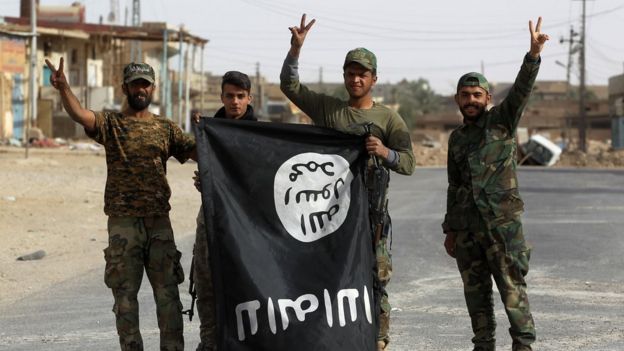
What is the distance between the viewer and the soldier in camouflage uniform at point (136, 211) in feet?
22.4

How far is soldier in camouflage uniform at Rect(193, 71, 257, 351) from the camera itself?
22.6 ft

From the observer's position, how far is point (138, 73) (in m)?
6.79

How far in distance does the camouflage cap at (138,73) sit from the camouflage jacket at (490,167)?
5.88ft

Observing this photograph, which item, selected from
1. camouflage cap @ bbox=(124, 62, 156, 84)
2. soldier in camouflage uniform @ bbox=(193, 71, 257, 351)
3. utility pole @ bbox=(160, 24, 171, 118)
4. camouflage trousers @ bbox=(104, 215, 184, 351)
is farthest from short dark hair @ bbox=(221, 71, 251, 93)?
utility pole @ bbox=(160, 24, 171, 118)

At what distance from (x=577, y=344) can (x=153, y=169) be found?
10.9 feet

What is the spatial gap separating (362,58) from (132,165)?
1.42 metres

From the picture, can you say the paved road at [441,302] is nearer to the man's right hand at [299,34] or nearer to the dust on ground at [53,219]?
the dust on ground at [53,219]

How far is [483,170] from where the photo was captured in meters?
7.04

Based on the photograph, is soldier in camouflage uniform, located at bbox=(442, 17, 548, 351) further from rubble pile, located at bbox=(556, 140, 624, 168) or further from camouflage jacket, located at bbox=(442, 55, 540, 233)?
rubble pile, located at bbox=(556, 140, 624, 168)

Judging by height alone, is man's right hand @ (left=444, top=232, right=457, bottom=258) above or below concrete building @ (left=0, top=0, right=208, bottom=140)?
below

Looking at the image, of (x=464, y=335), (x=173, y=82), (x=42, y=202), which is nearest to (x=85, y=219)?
(x=42, y=202)

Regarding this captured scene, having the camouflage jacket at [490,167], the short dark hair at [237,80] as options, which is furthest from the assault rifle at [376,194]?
the short dark hair at [237,80]

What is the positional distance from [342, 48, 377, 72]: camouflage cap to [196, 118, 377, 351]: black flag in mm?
398

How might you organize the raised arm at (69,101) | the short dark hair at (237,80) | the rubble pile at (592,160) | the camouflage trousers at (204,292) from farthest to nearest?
the rubble pile at (592,160) < the short dark hair at (237,80) < the camouflage trousers at (204,292) < the raised arm at (69,101)
